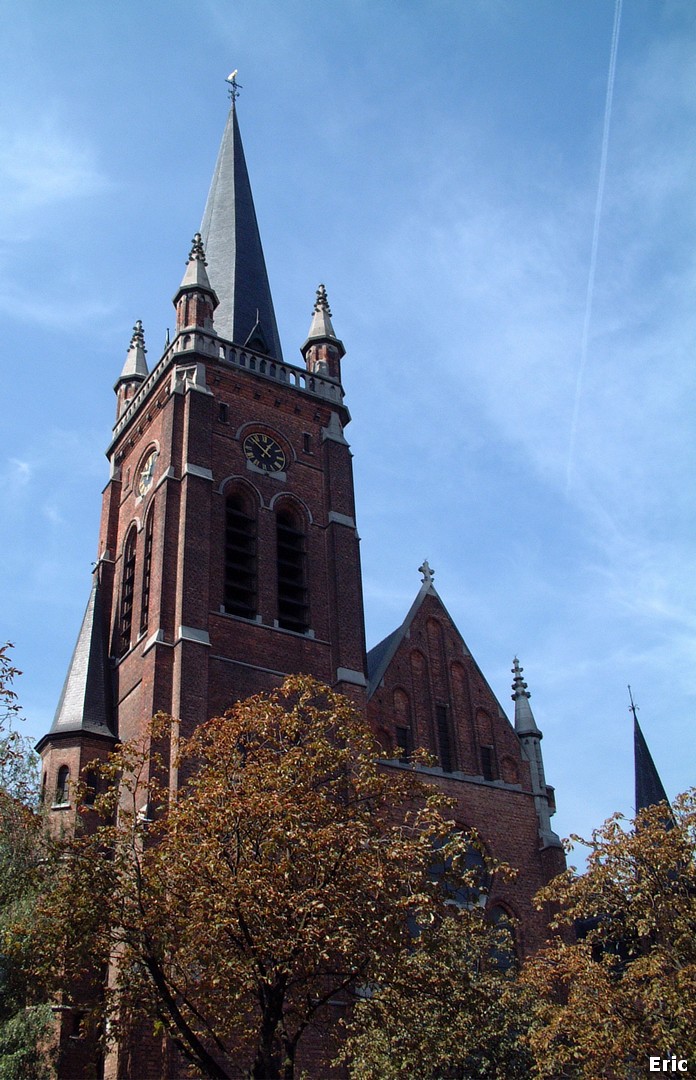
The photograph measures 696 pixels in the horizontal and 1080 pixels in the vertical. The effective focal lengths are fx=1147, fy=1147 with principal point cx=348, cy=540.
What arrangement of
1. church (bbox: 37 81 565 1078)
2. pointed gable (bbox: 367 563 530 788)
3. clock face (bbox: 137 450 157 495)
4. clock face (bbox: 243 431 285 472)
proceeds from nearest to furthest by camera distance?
church (bbox: 37 81 565 1078) < pointed gable (bbox: 367 563 530 788) < clock face (bbox: 243 431 285 472) < clock face (bbox: 137 450 157 495)

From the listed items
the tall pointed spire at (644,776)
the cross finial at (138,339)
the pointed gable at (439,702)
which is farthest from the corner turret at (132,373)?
the tall pointed spire at (644,776)

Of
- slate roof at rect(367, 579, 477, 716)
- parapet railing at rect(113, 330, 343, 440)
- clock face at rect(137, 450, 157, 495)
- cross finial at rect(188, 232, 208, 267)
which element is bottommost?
slate roof at rect(367, 579, 477, 716)

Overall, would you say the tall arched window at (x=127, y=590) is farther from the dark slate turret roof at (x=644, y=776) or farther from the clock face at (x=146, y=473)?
the dark slate turret roof at (x=644, y=776)

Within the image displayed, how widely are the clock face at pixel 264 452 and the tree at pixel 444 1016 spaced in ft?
54.7

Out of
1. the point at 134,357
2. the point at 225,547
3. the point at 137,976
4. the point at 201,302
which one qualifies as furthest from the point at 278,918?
the point at 134,357

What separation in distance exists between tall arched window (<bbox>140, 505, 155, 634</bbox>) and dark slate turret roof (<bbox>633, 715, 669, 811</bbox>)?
1804 centimetres

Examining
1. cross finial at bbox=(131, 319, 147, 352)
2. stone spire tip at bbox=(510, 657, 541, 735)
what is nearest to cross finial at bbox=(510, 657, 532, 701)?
stone spire tip at bbox=(510, 657, 541, 735)

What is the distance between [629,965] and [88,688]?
1787 centimetres

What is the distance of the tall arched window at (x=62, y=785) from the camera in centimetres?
2978

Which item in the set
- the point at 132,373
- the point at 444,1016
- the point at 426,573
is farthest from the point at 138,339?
the point at 444,1016

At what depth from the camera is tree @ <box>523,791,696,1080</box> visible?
744 inches

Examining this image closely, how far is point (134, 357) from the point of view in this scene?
148ft

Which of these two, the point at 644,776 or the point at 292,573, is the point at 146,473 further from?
the point at 644,776

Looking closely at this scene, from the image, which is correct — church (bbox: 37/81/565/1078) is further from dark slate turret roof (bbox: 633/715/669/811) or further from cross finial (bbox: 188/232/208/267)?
dark slate turret roof (bbox: 633/715/669/811)
